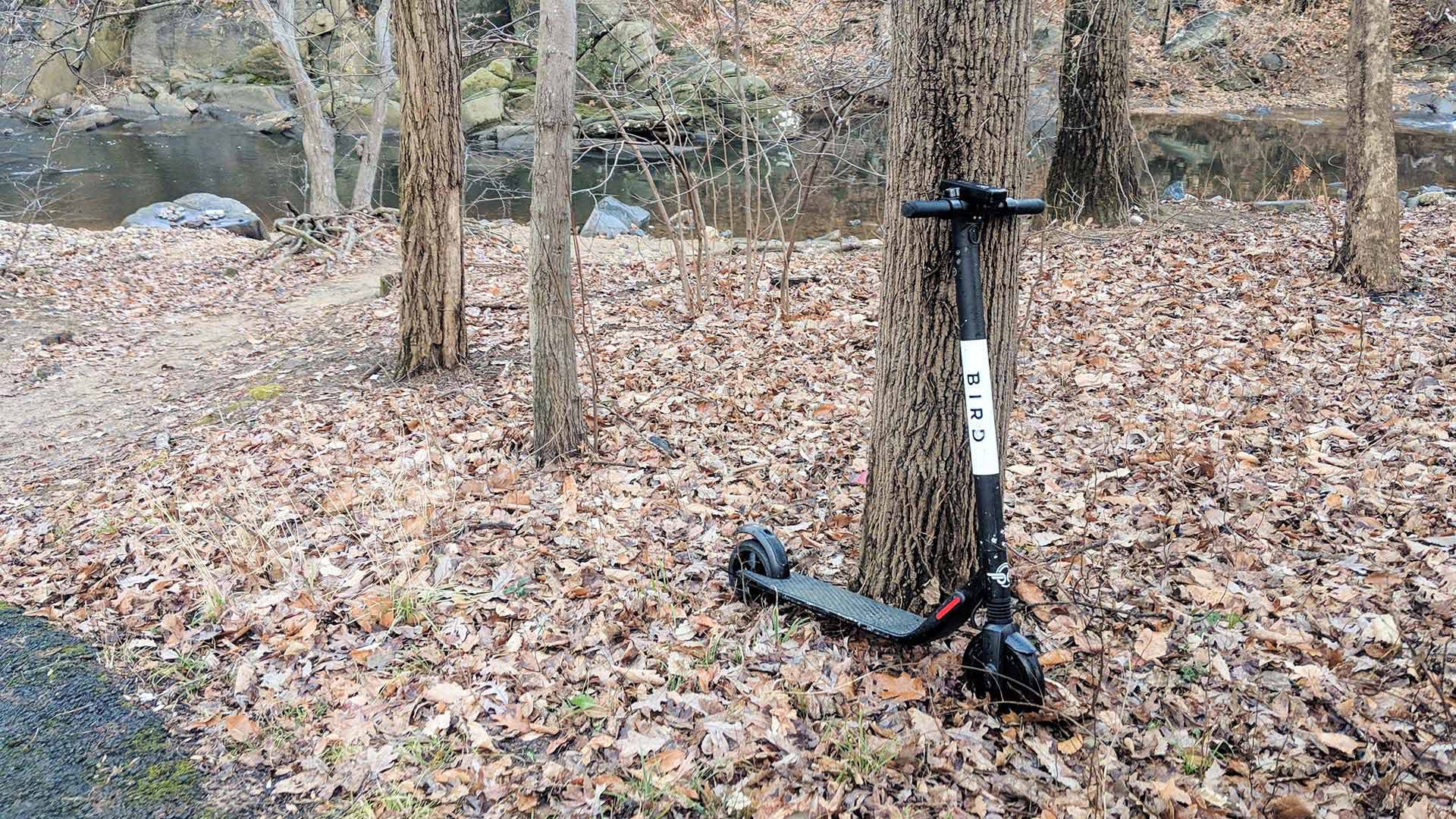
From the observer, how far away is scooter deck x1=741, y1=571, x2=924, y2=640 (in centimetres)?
332

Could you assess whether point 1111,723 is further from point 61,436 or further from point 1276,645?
point 61,436

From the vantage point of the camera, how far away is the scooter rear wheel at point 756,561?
12.3 feet

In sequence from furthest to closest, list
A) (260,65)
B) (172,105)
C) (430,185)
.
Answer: (260,65) < (172,105) < (430,185)

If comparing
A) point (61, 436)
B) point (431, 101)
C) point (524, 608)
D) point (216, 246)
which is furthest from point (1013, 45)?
point (216, 246)

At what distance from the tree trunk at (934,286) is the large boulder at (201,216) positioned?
575 inches

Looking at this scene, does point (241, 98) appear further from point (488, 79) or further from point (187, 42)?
point (488, 79)

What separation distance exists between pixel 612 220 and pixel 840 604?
1140 cm

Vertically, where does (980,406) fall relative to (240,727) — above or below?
above

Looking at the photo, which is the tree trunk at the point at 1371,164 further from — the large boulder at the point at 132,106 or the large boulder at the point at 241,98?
the large boulder at the point at 132,106

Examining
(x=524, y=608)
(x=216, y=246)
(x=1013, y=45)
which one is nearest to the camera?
(x=1013, y=45)

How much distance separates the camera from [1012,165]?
Result: 312 centimetres

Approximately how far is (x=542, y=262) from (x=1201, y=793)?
3868mm

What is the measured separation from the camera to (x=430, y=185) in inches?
265

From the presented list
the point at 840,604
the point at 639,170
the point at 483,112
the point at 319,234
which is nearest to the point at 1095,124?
the point at 840,604
